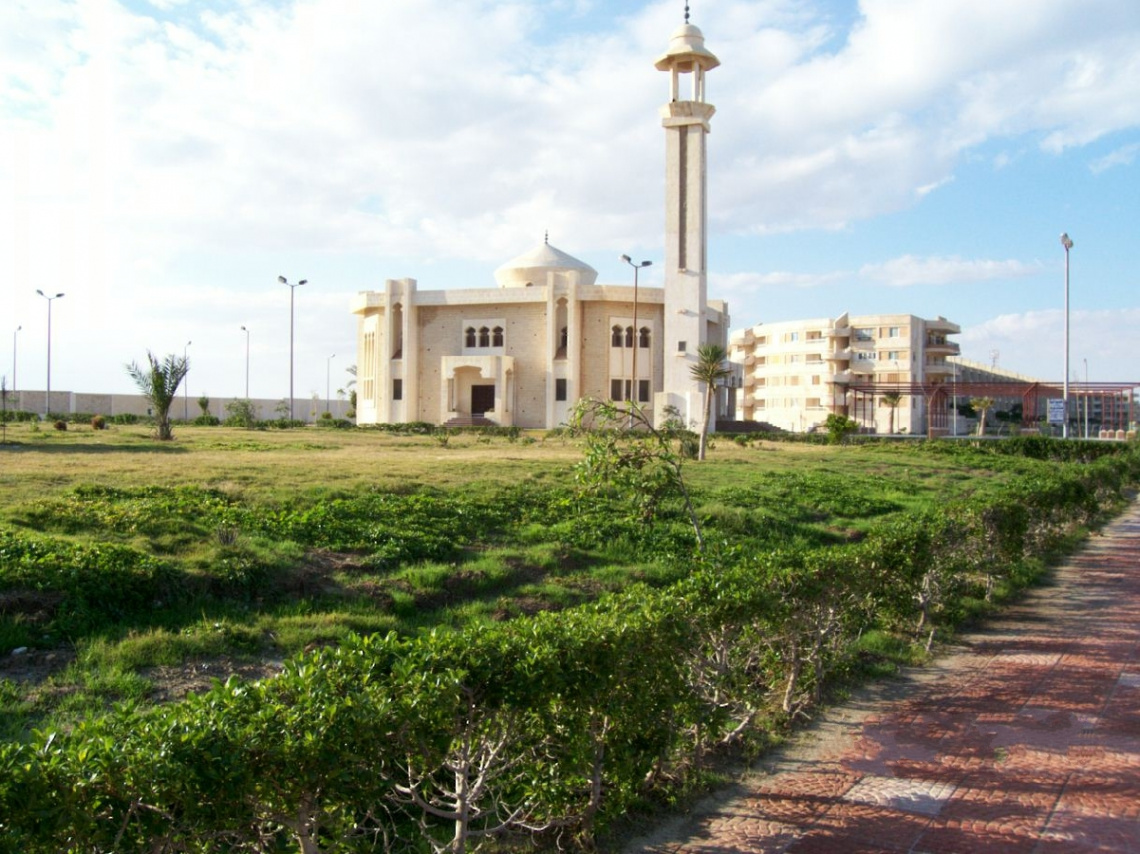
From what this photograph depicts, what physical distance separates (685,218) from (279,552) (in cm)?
3622

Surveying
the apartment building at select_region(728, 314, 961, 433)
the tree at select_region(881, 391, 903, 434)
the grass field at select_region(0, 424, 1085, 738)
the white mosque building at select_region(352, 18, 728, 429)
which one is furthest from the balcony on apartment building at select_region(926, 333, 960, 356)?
the grass field at select_region(0, 424, 1085, 738)

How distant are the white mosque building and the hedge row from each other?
123 ft

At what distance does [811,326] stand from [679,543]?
6411 cm

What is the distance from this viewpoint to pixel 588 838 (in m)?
4.07

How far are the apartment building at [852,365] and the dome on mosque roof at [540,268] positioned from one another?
2577 cm

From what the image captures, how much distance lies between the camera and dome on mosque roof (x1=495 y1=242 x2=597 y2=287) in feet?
168

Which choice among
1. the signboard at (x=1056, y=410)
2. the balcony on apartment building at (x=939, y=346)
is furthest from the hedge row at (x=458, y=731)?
the balcony on apartment building at (x=939, y=346)

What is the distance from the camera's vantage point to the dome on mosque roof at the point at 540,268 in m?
51.1

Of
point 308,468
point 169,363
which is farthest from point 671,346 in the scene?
point 308,468

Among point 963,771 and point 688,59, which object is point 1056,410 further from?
point 963,771

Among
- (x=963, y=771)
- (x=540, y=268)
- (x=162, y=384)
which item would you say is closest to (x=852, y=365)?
(x=540, y=268)

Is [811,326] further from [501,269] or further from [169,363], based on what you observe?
[169,363]

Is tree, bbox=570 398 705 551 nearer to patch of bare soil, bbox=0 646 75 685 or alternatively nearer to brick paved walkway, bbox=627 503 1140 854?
brick paved walkway, bbox=627 503 1140 854

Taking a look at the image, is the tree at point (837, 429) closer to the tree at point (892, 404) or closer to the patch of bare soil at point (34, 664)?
the tree at point (892, 404)
